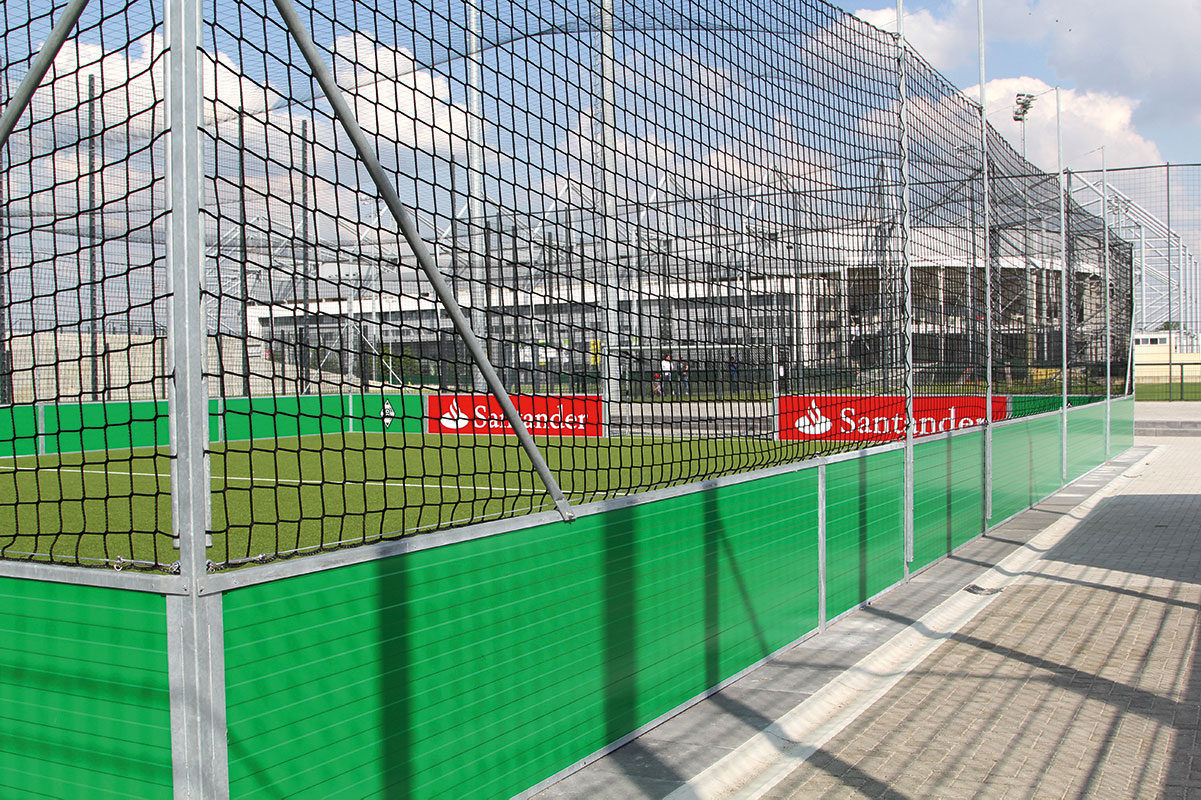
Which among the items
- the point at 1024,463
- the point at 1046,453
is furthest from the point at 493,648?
the point at 1046,453

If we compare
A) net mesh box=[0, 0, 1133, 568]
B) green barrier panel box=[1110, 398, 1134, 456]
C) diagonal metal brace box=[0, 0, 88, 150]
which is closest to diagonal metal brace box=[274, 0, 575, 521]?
net mesh box=[0, 0, 1133, 568]

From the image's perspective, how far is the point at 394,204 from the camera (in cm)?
307

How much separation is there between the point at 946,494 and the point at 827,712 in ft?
13.7

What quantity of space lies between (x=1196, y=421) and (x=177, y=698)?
2559 cm

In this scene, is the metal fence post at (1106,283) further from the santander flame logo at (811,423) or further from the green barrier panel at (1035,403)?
the santander flame logo at (811,423)

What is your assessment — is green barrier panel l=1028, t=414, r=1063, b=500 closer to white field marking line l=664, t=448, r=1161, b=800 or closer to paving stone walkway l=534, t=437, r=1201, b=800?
paving stone walkway l=534, t=437, r=1201, b=800

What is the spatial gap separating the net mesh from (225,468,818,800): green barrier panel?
22cm

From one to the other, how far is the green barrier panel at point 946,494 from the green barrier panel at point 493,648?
2.69 m

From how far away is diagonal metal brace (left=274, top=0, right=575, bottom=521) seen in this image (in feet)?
9.27

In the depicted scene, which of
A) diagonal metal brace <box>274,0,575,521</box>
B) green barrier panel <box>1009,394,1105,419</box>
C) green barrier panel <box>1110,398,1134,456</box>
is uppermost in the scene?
diagonal metal brace <box>274,0,575,521</box>

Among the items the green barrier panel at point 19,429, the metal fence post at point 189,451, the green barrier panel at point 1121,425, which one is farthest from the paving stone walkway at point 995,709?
the green barrier panel at point 19,429

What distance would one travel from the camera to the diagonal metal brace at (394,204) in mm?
2824

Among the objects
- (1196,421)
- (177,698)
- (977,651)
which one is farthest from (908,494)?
(1196,421)

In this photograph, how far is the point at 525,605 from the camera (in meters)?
3.70
